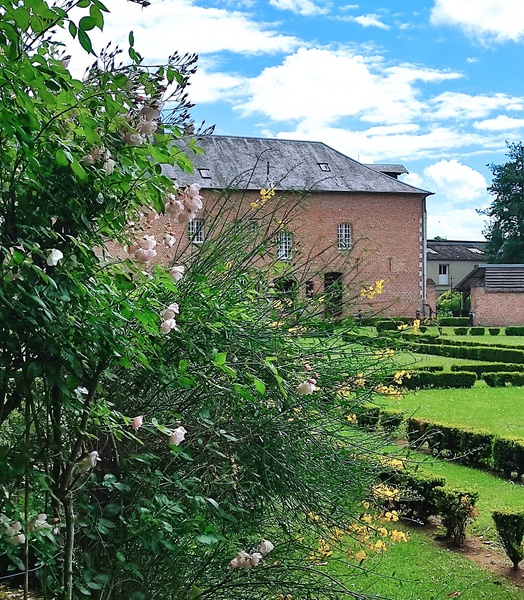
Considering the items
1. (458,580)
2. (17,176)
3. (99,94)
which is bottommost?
(458,580)

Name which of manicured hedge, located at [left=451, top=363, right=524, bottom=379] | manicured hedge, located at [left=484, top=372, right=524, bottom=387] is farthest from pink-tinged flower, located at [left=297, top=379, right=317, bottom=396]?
manicured hedge, located at [left=451, top=363, right=524, bottom=379]

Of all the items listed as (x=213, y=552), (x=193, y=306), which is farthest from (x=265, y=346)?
(x=213, y=552)

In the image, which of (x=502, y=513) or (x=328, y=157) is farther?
(x=328, y=157)

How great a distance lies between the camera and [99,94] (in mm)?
1677

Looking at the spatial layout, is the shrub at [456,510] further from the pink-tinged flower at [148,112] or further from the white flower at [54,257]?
the white flower at [54,257]

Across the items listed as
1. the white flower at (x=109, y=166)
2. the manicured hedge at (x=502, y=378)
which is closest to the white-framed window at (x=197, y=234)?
the white flower at (x=109, y=166)

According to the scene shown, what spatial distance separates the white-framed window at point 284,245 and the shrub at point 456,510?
3.36m

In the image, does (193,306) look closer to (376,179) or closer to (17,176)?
(17,176)

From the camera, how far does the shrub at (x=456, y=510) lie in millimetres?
5875

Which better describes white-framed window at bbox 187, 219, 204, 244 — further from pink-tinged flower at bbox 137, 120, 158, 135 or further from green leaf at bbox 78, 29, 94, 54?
green leaf at bbox 78, 29, 94, 54

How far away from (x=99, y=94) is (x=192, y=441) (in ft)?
4.04

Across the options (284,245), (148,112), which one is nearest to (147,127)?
(148,112)

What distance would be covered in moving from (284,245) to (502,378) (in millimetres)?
12616

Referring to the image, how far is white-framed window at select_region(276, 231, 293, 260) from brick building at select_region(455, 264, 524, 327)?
1190 inches
